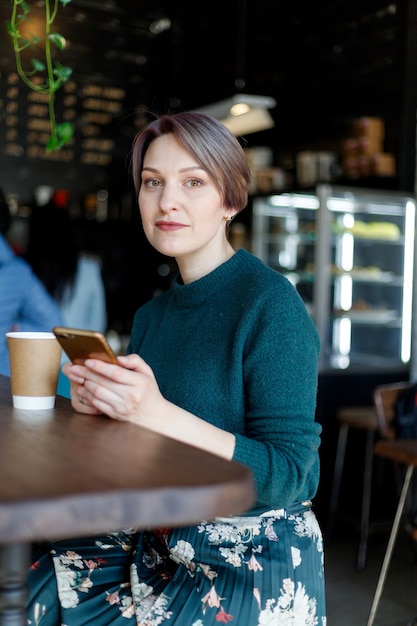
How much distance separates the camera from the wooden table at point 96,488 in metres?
0.77

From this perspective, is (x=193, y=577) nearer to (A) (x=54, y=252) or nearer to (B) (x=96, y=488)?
(B) (x=96, y=488)

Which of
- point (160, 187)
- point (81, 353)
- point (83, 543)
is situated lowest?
point (83, 543)

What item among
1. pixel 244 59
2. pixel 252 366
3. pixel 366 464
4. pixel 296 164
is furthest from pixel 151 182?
pixel 244 59

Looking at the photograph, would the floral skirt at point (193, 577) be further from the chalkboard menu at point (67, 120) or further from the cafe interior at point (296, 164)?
the chalkboard menu at point (67, 120)

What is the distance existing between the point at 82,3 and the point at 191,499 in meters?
5.97

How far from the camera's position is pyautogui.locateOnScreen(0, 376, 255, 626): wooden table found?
77cm

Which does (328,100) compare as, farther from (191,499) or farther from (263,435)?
(191,499)

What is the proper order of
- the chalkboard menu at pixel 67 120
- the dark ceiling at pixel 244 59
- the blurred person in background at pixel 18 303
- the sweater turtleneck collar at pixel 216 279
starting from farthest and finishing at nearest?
the chalkboard menu at pixel 67 120
the dark ceiling at pixel 244 59
the blurred person in background at pixel 18 303
the sweater turtleneck collar at pixel 216 279

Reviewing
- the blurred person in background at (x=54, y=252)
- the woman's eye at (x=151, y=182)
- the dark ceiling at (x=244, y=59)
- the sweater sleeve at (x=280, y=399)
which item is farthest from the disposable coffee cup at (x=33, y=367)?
the dark ceiling at (x=244, y=59)

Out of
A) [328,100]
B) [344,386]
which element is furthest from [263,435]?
[328,100]

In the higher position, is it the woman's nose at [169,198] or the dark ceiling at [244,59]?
the dark ceiling at [244,59]

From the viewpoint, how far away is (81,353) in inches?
47.7

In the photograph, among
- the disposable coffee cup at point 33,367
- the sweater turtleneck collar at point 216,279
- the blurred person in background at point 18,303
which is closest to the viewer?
the disposable coffee cup at point 33,367

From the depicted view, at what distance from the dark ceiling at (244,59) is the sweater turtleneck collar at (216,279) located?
3.82 m
